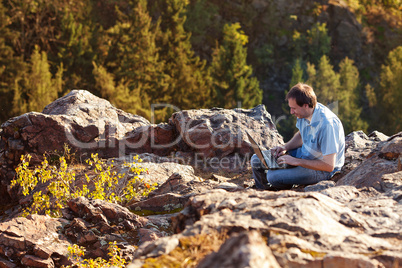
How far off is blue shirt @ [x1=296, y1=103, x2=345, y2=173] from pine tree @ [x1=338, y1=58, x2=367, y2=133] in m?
31.1

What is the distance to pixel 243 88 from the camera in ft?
115

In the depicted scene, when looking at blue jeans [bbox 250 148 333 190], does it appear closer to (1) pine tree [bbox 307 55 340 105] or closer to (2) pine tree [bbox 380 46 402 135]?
(1) pine tree [bbox 307 55 340 105]

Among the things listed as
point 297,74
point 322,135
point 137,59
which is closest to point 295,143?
point 322,135

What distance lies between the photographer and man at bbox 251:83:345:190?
5.20 m

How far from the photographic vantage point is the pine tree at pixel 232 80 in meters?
34.6

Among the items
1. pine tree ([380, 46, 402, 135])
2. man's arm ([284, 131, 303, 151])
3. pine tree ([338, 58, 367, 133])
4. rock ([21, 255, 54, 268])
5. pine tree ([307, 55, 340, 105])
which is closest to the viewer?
rock ([21, 255, 54, 268])

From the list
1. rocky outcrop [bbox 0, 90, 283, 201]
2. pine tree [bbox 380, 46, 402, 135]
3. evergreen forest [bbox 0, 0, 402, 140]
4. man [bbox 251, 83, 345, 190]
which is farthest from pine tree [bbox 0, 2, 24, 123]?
pine tree [bbox 380, 46, 402, 135]

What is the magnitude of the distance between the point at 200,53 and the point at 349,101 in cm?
1517

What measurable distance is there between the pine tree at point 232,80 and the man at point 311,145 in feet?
94.5

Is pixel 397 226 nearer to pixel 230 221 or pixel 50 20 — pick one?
pixel 230 221

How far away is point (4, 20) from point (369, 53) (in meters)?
35.4

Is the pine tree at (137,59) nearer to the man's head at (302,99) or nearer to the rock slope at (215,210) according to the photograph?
the rock slope at (215,210)

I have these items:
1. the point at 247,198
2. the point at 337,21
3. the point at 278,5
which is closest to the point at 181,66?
the point at 278,5

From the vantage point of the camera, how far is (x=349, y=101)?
37.2 metres
